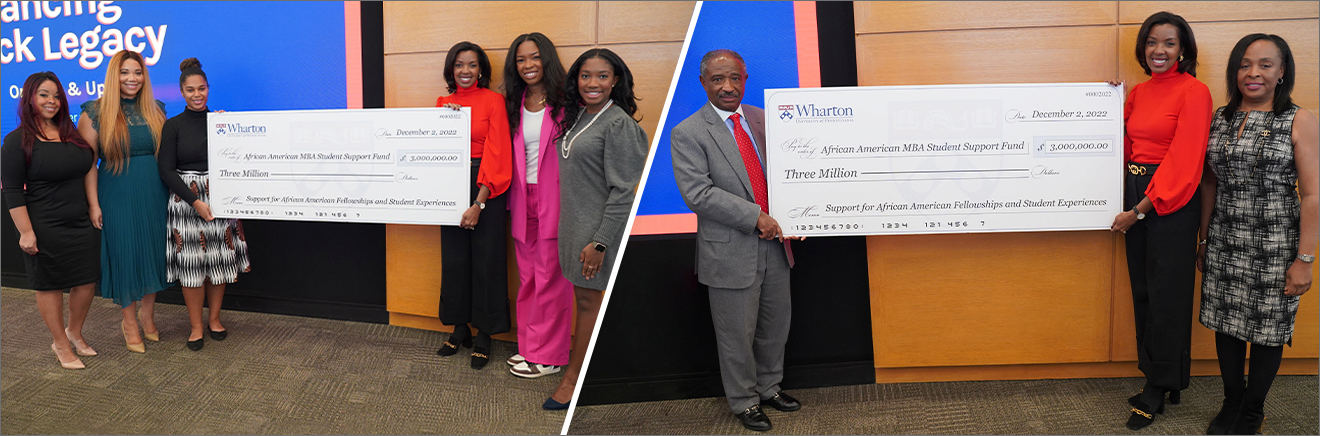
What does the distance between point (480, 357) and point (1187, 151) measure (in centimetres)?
269

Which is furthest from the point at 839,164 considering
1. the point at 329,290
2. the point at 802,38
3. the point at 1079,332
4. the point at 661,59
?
the point at 329,290

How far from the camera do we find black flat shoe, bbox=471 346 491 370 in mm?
2668

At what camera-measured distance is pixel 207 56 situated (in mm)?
3217

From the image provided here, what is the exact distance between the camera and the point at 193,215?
9.48ft

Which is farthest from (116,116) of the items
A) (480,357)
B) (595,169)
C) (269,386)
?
(595,169)

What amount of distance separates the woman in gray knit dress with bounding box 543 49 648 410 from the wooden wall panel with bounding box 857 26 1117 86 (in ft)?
3.04

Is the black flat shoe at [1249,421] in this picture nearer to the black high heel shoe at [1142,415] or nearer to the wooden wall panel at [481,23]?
the black high heel shoe at [1142,415]

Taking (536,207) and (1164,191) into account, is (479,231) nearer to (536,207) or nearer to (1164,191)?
(536,207)

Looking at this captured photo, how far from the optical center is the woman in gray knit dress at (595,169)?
214cm

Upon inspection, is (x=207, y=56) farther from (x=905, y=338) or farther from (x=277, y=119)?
(x=905, y=338)

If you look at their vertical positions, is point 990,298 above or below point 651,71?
below

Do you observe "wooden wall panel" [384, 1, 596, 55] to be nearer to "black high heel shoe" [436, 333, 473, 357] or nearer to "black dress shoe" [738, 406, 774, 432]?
"black high heel shoe" [436, 333, 473, 357]

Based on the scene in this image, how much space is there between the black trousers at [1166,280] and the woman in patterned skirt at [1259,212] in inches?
3.4

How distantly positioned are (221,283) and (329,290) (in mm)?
475
